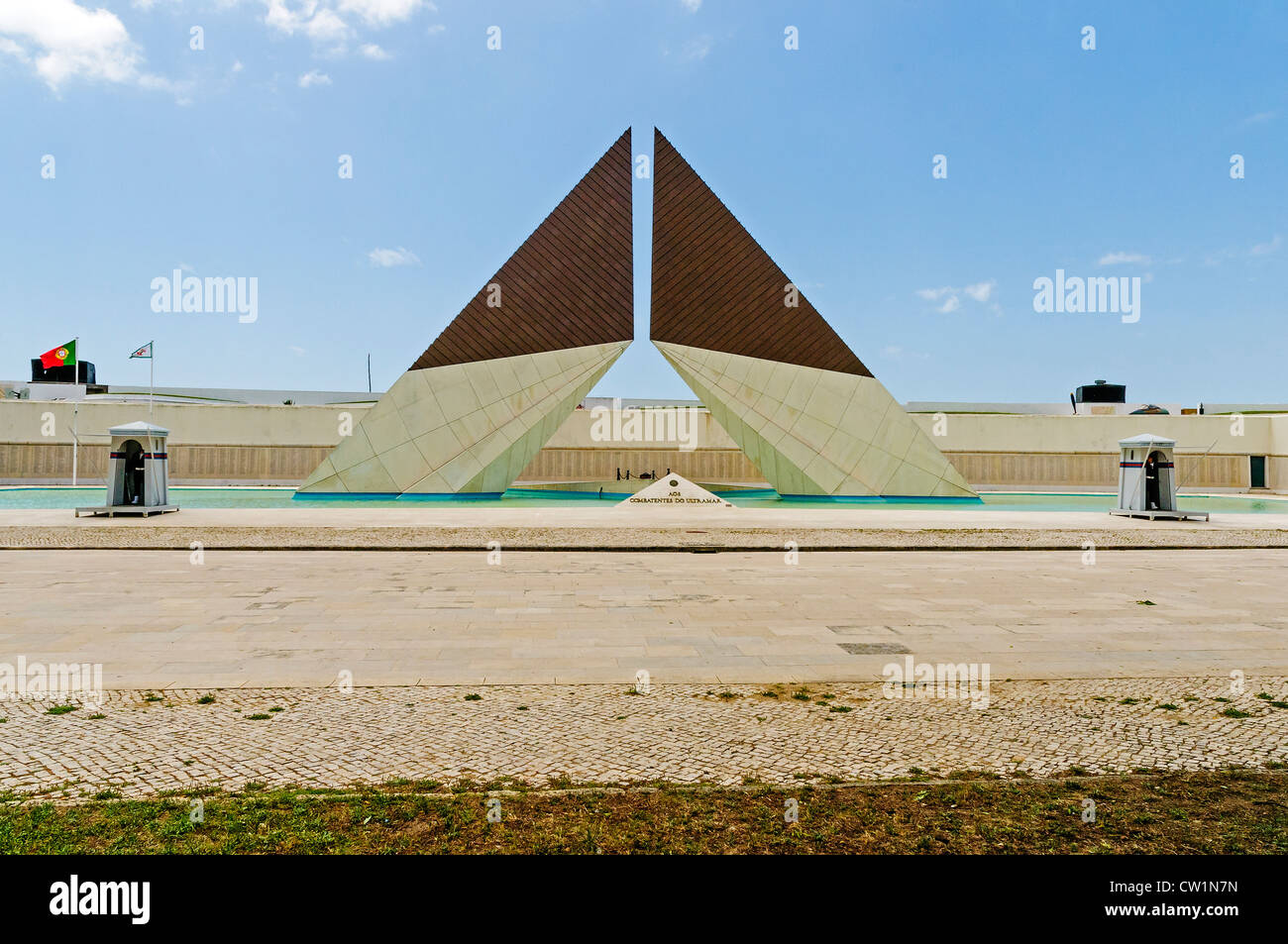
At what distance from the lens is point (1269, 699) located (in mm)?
4906

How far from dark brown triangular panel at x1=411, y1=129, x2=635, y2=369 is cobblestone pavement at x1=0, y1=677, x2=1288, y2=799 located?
63.2ft

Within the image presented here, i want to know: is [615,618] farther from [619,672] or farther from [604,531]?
[604,531]

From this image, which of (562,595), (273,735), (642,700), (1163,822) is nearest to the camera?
(1163,822)

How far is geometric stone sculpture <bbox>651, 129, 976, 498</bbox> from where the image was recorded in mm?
23219

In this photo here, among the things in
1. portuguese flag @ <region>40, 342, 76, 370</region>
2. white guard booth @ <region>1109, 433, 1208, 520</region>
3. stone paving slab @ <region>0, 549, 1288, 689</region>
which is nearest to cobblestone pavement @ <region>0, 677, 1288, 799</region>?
stone paving slab @ <region>0, 549, 1288, 689</region>

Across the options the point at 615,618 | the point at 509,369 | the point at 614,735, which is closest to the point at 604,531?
the point at 615,618

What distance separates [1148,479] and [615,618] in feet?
56.7

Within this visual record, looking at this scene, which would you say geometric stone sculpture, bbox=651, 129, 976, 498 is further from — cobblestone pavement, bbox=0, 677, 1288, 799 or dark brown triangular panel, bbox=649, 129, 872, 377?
cobblestone pavement, bbox=0, 677, 1288, 799

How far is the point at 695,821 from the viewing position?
3021 mm

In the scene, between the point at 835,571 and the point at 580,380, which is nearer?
the point at 835,571
